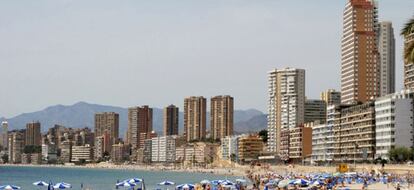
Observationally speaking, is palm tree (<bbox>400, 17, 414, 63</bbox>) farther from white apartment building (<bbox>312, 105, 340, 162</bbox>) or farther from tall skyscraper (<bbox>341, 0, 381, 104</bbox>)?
tall skyscraper (<bbox>341, 0, 381, 104</bbox>)

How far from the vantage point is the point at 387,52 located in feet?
638

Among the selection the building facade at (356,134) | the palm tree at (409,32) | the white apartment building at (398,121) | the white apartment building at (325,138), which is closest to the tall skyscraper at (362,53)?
the white apartment building at (325,138)

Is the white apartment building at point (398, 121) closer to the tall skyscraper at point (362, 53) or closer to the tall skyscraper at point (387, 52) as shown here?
the tall skyscraper at point (362, 53)

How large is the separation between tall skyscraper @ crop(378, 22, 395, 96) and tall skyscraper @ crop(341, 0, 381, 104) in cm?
501

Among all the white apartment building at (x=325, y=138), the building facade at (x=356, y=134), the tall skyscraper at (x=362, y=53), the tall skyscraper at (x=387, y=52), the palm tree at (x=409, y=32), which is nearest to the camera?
the palm tree at (x=409, y=32)

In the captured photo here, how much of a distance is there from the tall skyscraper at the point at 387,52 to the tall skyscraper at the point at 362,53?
5.01 metres

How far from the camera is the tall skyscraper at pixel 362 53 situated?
184m

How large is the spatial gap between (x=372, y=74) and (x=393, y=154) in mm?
60450

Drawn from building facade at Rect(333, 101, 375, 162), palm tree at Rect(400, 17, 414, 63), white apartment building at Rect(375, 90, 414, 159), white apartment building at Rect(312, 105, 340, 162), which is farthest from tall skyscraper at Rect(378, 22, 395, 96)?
palm tree at Rect(400, 17, 414, 63)

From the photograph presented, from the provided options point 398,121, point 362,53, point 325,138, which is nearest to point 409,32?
point 398,121

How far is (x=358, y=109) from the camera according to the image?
15400 cm

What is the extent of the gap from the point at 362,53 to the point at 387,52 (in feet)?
44.3

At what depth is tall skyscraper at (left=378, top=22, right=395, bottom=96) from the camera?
191 m

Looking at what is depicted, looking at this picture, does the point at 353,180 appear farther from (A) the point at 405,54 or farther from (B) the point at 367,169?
(A) the point at 405,54
